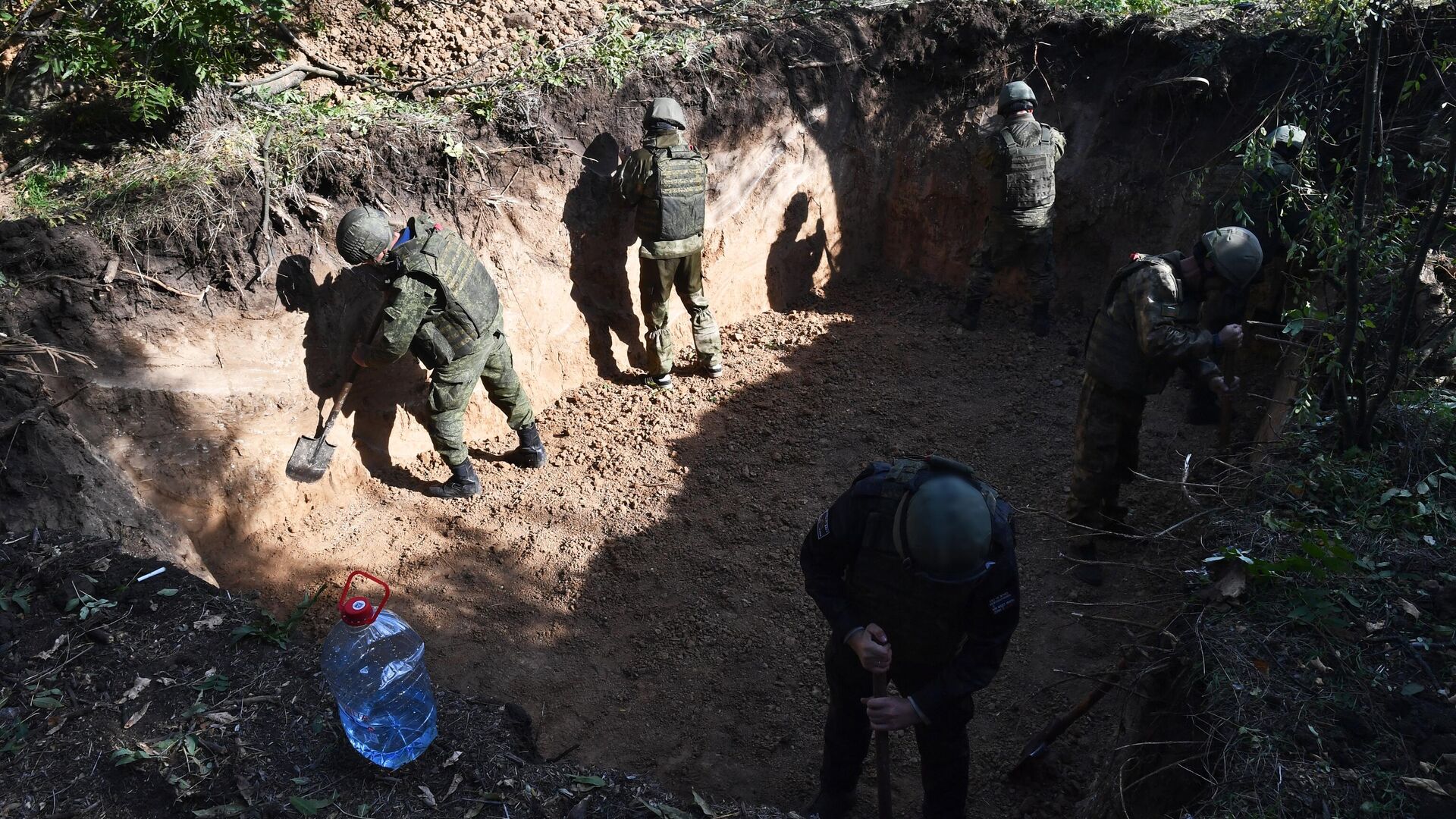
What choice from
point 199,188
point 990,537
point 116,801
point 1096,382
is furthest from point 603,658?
point 199,188

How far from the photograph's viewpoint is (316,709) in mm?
2891

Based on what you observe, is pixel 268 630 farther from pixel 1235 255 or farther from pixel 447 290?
pixel 1235 255

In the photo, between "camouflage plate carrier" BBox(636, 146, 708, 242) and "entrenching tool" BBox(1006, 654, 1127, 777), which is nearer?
"entrenching tool" BBox(1006, 654, 1127, 777)

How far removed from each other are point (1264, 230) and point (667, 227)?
12.5ft

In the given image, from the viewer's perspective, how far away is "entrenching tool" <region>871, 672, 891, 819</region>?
2.88 metres

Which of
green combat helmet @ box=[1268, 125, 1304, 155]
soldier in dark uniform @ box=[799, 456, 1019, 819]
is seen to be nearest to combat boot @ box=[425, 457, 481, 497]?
soldier in dark uniform @ box=[799, 456, 1019, 819]

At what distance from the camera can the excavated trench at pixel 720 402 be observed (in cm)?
410

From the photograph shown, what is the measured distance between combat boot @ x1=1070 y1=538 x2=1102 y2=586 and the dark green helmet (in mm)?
4095

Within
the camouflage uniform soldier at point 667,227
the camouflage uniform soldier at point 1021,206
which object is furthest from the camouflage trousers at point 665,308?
the camouflage uniform soldier at point 1021,206

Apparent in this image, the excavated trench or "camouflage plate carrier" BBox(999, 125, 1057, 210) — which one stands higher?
"camouflage plate carrier" BBox(999, 125, 1057, 210)

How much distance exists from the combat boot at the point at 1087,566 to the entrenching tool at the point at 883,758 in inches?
81.8

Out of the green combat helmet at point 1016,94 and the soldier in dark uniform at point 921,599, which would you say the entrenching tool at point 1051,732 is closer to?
the soldier in dark uniform at point 921,599

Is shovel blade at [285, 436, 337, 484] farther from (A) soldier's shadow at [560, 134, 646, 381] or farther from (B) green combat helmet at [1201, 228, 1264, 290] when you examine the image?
(B) green combat helmet at [1201, 228, 1264, 290]

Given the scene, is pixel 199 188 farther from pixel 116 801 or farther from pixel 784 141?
pixel 784 141
